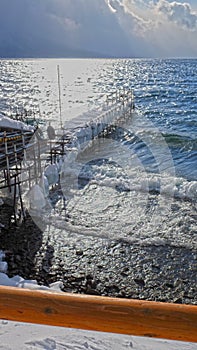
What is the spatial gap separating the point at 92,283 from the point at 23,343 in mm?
3255

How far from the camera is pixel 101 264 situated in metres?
8.09

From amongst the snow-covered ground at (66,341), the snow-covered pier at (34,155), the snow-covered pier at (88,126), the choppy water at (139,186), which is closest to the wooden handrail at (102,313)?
the snow-covered ground at (66,341)

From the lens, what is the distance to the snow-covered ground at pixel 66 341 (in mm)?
4203

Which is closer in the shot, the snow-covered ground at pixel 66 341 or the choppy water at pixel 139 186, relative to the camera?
the snow-covered ground at pixel 66 341

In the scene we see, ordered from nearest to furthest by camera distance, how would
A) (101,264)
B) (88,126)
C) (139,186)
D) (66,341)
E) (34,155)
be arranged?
(66,341)
(101,264)
(34,155)
(139,186)
(88,126)

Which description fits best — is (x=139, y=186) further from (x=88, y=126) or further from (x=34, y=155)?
(x=88, y=126)

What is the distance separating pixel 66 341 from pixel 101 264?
3.82 metres

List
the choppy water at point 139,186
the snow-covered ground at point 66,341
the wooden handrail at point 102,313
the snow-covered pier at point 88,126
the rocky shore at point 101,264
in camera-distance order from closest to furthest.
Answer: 1. the wooden handrail at point 102,313
2. the snow-covered ground at point 66,341
3. the rocky shore at point 101,264
4. the choppy water at point 139,186
5. the snow-covered pier at point 88,126

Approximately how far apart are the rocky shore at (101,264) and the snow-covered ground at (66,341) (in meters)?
2.53

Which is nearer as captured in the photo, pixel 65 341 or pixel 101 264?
pixel 65 341

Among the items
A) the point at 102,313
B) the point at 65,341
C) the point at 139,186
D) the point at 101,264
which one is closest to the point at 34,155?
the point at 139,186

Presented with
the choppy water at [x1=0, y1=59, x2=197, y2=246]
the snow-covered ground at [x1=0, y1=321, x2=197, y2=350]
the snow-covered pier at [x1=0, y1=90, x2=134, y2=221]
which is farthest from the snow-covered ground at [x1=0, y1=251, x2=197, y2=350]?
the snow-covered pier at [x1=0, y1=90, x2=134, y2=221]

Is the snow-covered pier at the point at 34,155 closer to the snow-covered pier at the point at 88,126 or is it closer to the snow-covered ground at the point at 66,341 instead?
the snow-covered pier at the point at 88,126

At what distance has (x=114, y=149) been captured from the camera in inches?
832
